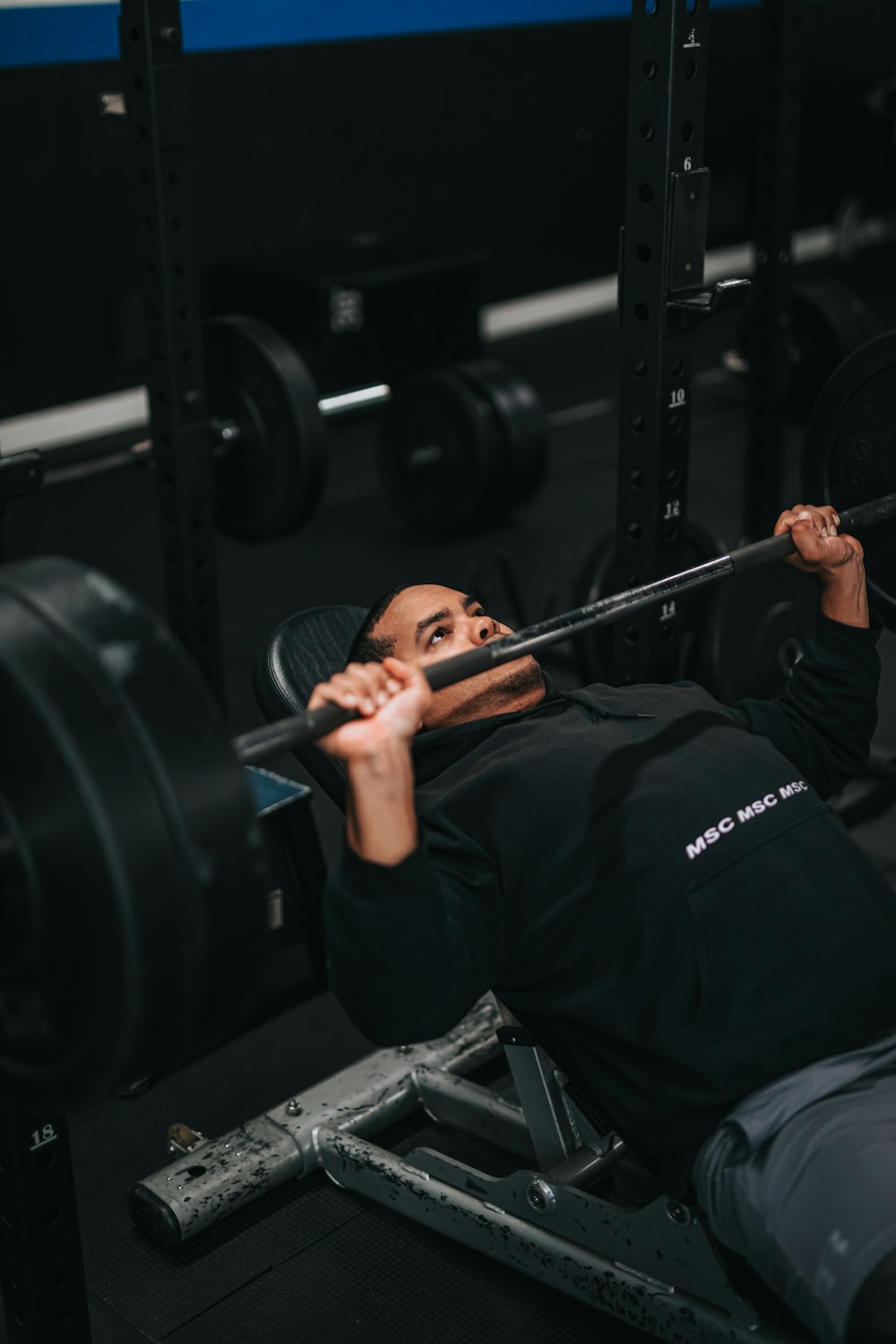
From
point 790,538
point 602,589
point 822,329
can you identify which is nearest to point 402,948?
point 790,538

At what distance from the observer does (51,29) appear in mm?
5199

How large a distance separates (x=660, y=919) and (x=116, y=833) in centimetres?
59

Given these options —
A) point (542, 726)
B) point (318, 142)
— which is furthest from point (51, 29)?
point (542, 726)

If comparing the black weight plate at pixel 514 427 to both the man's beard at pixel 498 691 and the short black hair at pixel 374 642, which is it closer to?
the short black hair at pixel 374 642

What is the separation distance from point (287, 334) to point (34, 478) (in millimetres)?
3412

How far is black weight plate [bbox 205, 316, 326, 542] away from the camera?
10.3 feet

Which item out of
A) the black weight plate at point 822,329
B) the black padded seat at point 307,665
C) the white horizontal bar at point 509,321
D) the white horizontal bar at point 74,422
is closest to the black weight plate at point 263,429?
the white horizontal bar at point 509,321

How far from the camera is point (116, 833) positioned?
1.12m

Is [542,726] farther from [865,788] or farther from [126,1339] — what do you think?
[865,788]

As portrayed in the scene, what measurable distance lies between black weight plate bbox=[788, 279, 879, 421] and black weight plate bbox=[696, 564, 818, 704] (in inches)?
67.9

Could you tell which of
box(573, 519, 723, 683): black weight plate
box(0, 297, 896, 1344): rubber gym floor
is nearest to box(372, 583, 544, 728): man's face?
box(0, 297, 896, 1344): rubber gym floor

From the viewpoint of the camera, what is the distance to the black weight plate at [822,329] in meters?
4.28

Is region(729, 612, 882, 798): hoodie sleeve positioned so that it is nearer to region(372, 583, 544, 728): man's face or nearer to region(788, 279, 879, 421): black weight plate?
region(372, 583, 544, 728): man's face

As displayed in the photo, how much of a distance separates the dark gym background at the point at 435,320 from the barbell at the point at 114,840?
0.22 ft
